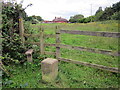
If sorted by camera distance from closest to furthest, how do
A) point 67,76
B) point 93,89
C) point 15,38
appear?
point 93,89, point 67,76, point 15,38

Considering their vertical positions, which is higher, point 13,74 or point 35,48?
point 35,48

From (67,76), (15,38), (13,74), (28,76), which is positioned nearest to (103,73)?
(67,76)

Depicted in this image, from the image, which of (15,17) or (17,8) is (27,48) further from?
(17,8)

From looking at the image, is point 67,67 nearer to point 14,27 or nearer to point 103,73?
point 103,73

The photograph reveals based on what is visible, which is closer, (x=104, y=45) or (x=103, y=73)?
(x=103, y=73)

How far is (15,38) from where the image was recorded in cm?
412

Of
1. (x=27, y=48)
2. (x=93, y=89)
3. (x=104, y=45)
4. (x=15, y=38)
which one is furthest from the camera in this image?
(x=104, y=45)

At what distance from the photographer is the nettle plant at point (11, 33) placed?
3.88 metres

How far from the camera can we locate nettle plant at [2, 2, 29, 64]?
3.88 m

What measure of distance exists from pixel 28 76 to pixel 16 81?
365 millimetres

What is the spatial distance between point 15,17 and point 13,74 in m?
2.27

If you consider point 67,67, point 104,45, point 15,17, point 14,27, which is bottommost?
point 67,67

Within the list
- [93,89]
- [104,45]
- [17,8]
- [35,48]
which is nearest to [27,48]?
[35,48]

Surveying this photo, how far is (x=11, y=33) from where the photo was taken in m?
4.06
